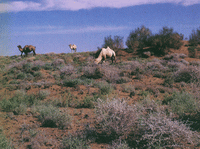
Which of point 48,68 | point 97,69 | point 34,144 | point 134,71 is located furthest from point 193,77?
point 48,68

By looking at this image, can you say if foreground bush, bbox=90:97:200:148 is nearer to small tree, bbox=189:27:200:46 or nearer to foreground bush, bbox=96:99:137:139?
foreground bush, bbox=96:99:137:139

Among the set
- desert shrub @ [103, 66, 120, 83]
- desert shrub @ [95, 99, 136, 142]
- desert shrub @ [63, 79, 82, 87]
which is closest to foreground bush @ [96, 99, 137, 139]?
desert shrub @ [95, 99, 136, 142]

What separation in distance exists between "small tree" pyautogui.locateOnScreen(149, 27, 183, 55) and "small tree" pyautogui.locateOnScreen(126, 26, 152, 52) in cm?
146

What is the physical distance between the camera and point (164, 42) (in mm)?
22312

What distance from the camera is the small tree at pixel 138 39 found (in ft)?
80.9

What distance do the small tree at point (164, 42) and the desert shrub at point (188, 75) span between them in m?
13.1

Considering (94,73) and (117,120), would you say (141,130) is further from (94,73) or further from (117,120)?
(94,73)

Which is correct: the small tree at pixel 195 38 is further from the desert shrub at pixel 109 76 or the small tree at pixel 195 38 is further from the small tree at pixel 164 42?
the desert shrub at pixel 109 76

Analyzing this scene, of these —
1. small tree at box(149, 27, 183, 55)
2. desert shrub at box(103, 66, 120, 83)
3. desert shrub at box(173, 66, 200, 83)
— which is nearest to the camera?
desert shrub at box(173, 66, 200, 83)

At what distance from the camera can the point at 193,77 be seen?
918 centimetres

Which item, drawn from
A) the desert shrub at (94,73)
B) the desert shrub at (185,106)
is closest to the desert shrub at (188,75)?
the desert shrub at (185,106)

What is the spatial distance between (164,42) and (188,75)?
14035 mm

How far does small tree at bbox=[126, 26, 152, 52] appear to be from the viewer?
971 inches

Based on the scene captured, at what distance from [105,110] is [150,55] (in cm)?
1910
